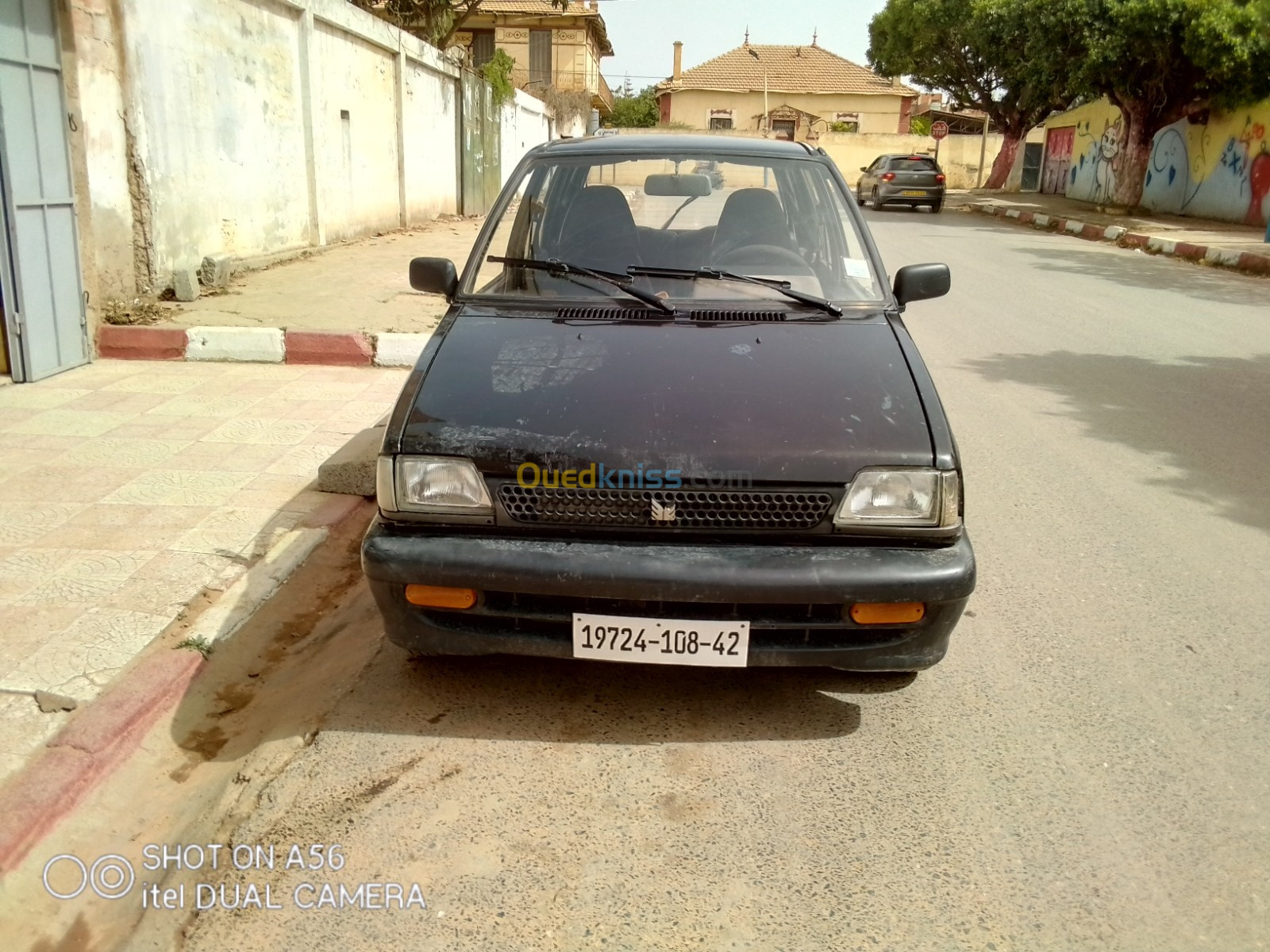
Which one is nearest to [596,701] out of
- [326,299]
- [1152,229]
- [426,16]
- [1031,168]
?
[326,299]

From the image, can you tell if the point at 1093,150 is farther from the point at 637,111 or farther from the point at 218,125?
the point at 637,111

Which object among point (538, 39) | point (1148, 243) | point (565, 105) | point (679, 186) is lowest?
point (1148, 243)

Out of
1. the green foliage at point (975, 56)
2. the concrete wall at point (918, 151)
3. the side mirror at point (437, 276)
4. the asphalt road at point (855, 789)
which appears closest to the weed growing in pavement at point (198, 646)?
the asphalt road at point (855, 789)

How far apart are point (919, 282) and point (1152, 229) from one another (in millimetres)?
19783

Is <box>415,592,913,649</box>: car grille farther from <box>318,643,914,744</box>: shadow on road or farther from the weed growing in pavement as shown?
the weed growing in pavement

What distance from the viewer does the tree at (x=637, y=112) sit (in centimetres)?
5934

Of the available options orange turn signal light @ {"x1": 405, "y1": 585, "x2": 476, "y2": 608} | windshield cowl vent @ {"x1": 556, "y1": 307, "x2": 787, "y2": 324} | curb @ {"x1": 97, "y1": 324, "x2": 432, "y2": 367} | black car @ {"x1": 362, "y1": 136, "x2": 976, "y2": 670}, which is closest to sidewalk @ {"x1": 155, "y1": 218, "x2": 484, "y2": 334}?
curb @ {"x1": 97, "y1": 324, "x2": 432, "y2": 367}

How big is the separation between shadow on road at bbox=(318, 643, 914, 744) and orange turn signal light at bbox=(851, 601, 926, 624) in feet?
1.37

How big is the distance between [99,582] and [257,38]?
28.2 feet

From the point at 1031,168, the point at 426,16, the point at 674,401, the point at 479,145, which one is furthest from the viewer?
the point at 1031,168

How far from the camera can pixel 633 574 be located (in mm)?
2768

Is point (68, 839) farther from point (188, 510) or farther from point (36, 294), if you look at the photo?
point (36, 294)

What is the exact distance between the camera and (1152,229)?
20875mm

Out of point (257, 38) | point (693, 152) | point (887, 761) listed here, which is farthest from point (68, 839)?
point (257, 38)
